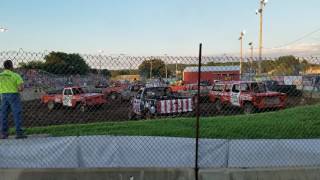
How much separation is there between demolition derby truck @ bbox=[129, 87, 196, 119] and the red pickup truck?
48.8 inches

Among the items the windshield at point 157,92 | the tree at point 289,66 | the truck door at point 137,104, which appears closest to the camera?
the tree at point 289,66

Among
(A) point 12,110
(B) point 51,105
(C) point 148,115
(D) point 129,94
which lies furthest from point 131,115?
(B) point 51,105

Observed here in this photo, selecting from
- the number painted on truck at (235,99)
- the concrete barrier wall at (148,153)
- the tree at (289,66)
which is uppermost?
the tree at (289,66)

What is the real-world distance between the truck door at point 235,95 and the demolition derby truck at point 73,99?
5.83m

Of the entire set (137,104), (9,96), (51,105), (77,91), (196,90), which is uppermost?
(9,96)

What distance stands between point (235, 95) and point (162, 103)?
13.5 ft

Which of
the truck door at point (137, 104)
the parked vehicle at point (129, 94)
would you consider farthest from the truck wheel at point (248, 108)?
the parked vehicle at point (129, 94)

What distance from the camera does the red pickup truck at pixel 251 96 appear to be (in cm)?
1839

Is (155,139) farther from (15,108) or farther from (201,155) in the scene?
(15,108)

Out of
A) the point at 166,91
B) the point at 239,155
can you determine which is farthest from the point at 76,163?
the point at 166,91

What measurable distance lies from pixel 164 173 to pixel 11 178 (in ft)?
7.30

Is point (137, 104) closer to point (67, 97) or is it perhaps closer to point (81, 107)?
point (81, 107)

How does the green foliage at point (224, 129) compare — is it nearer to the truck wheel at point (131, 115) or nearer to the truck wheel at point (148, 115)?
the truck wheel at point (148, 115)

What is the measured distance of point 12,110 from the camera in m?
8.96
